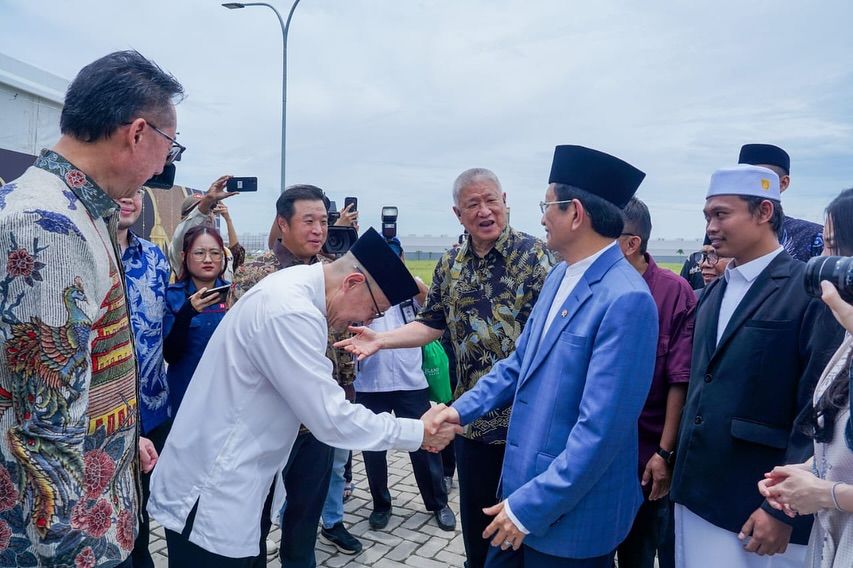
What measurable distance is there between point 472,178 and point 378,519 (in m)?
2.99

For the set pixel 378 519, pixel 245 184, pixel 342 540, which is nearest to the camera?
pixel 342 540

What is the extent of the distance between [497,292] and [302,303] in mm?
1489

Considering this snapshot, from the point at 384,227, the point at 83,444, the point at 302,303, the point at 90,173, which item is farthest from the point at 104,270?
the point at 384,227

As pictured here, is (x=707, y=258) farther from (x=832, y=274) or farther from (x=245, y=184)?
(x=245, y=184)

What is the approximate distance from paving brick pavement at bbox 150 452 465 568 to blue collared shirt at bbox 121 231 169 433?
1403mm

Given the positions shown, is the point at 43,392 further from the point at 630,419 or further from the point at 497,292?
the point at 497,292

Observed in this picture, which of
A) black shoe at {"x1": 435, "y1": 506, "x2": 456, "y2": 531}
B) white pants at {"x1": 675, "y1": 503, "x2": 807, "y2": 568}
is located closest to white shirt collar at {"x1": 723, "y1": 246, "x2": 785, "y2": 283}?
white pants at {"x1": 675, "y1": 503, "x2": 807, "y2": 568}

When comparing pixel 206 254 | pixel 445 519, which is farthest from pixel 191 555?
pixel 445 519

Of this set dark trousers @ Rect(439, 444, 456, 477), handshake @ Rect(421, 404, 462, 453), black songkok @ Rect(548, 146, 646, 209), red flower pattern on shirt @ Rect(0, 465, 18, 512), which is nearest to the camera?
red flower pattern on shirt @ Rect(0, 465, 18, 512)

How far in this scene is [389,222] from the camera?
241 inches

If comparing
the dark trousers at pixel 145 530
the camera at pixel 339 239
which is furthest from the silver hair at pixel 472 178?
the dark trousers at pixel 145 530

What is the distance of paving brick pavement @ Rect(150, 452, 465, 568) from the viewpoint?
13.3 feet

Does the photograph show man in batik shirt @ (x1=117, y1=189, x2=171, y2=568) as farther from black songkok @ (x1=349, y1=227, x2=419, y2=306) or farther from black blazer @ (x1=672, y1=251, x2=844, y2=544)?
black blazer @ (x1=672, y1=251, x2=844, y2=544)

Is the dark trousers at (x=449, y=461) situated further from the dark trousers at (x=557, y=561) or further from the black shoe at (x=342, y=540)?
the dark trousers at (x=557, y=561)
